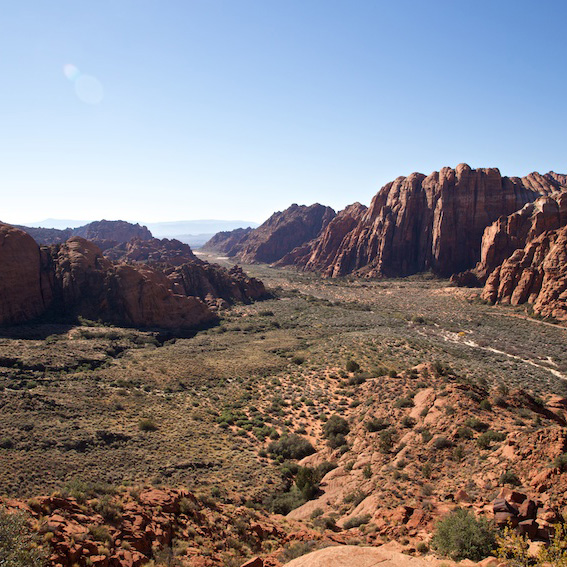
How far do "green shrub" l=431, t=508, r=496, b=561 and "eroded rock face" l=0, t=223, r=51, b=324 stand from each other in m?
55.4

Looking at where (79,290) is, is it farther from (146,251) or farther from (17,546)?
(146,251)

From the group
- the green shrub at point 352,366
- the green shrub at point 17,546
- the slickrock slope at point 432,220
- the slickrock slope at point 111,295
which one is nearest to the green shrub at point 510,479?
the green shrub at point 17,546

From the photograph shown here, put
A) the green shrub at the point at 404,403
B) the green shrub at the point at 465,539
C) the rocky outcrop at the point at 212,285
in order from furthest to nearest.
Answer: the rocky outcrop at the point at 212,285 → the green shrub at the point at 404,403 → the green shrub at the point at 465,539

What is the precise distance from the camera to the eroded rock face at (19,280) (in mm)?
50041

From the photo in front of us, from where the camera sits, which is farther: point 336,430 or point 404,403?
point 336,430

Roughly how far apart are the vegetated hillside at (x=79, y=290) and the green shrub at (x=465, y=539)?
53643mm

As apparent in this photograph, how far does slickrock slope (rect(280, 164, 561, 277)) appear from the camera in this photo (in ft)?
348

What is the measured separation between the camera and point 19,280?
5250cm

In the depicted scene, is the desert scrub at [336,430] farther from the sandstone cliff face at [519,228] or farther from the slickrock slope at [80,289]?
the sandstone cliff face at [519,228]

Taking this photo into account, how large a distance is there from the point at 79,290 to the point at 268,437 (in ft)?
149

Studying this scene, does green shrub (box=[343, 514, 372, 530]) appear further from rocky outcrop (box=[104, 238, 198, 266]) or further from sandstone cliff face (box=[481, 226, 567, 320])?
rocky outcrop (box=[104, 238, 198, 266])

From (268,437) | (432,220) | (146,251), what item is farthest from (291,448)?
(146,251)

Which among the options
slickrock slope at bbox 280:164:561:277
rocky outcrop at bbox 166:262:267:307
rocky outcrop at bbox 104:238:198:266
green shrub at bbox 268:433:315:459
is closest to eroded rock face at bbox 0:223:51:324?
rocky outcrop at bbox 166:262:267:307

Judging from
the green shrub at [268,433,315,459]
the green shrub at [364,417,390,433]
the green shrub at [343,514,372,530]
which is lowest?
the green shrub at [268,433,315,459]
